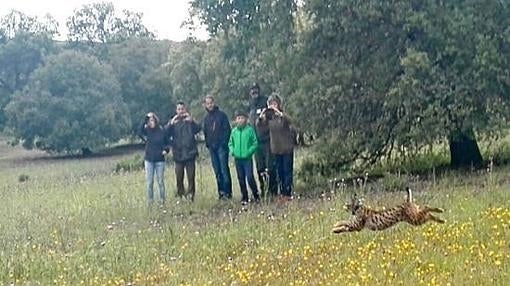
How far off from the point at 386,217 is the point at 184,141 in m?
6.20

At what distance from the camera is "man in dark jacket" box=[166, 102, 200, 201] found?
14.5 m

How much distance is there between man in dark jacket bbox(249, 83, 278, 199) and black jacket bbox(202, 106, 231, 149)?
449 millimetres

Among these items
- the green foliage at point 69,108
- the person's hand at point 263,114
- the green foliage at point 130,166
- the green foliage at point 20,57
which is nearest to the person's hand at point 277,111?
the person's hand at point 263,114

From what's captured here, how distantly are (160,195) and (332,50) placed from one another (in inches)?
155

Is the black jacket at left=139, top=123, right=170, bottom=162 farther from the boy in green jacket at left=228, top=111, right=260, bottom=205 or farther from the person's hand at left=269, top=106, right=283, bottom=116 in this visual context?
the person's hand at left=269, top=106, right=283, bottom=116

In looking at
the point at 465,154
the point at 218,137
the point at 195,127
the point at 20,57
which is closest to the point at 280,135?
the point at 218,137

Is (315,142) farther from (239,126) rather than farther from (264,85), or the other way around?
(264,85)

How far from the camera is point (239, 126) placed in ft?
44.2

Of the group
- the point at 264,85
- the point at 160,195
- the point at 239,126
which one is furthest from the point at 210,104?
the point at 264,85

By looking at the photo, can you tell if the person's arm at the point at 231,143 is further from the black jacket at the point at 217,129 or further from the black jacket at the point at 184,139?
the black jacket at the point at 184,139

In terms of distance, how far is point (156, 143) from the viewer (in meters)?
14.6

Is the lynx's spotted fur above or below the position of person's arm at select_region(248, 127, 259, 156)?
below

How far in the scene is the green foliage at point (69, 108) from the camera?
5328 cm

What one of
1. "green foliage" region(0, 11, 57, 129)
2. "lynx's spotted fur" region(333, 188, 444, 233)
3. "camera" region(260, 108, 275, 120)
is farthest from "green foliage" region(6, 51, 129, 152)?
"lynx's spotted fur" region(333, 188, 444, 233)
